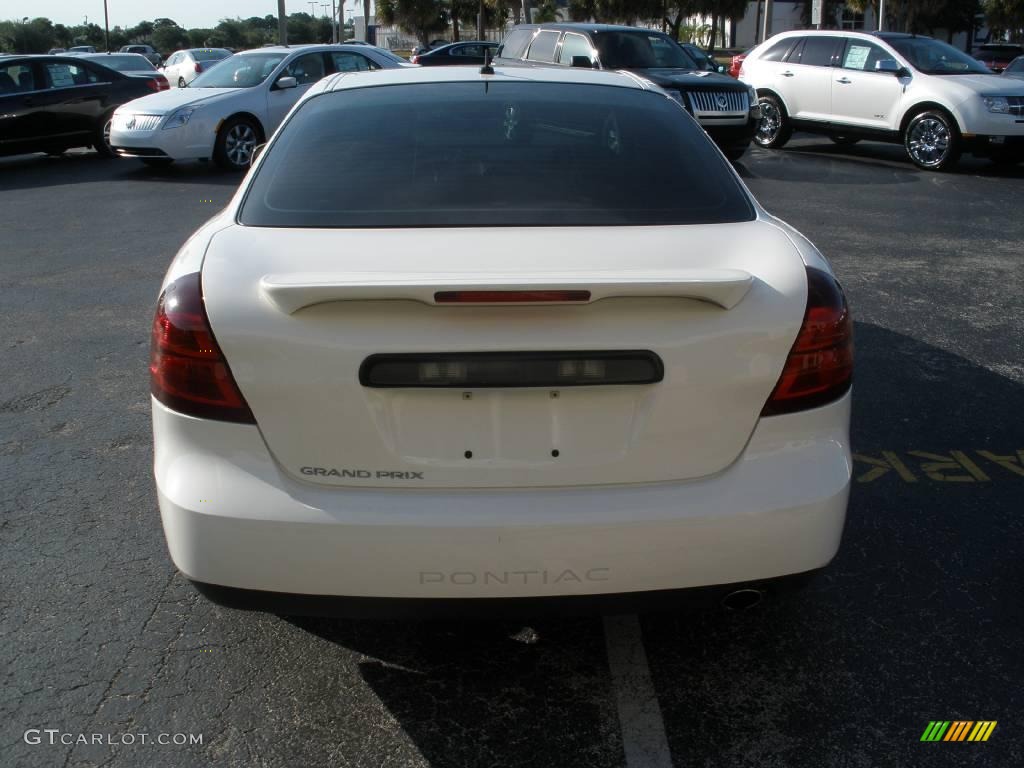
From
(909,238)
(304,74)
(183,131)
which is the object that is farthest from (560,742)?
(304,74)

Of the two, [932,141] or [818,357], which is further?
[932,141]

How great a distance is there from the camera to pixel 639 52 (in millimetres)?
15180

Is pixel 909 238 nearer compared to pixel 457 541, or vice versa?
pixel 457 541

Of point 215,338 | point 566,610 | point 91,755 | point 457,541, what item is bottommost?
point 91,755

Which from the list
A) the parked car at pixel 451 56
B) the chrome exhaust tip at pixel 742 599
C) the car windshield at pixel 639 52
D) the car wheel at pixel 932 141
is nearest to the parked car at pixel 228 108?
the car windshield at pixel 639 52

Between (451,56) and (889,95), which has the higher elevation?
(451,56)

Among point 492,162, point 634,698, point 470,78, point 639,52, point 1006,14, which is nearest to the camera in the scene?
point 634,698

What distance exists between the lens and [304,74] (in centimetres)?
1514

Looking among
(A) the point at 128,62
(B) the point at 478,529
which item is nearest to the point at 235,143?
(A) the point at 128,62

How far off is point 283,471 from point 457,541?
0.47m

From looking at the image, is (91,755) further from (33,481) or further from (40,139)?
(40,139)

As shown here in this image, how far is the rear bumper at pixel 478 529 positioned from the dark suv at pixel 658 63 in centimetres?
1146

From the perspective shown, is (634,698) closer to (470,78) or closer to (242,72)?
(470,78)

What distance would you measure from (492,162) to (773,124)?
14.1 meters
